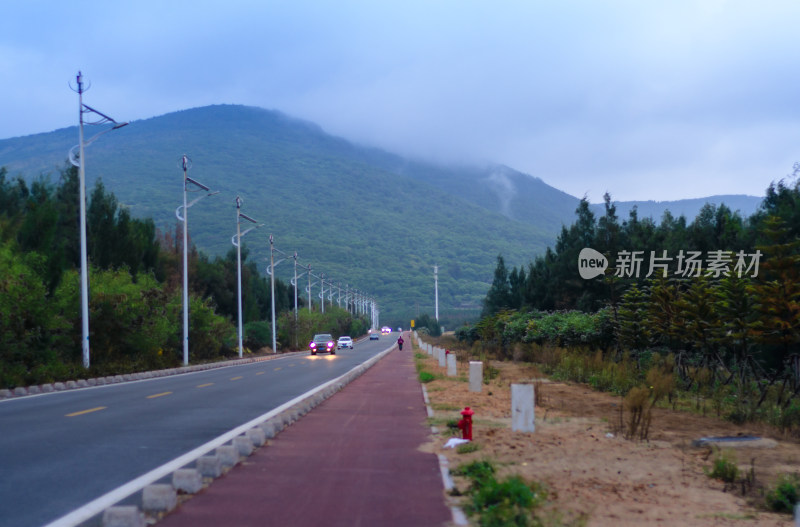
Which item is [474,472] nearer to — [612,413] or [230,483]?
[230,483]

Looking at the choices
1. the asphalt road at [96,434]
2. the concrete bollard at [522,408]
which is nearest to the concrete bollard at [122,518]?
the asphalt road at [96,434]

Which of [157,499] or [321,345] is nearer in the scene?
[157,499]

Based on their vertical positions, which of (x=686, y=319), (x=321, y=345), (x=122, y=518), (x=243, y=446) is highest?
(x=686, y=319)

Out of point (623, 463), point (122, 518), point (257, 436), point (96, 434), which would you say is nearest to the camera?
point (122, 518)

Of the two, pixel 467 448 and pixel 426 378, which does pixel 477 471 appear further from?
pixel 426 378

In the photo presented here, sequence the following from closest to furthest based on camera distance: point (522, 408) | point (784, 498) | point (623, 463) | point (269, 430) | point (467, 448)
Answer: point (784, 498)
point (623, 463)
point (467, 448)
point (269, 430)
point (522, 408)

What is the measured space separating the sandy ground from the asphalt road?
14.1 ft

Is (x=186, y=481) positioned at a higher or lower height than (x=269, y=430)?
higher

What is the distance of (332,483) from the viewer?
938 cm

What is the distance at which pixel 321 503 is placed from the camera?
8289 mm

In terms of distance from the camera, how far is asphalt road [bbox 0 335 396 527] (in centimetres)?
887

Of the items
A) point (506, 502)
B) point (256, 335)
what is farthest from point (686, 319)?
point (256, 335)

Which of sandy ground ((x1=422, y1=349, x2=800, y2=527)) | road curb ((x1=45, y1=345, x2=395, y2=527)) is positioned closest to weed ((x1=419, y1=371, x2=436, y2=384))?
sandy ground ((x1=422, y1=349, x2=800, y2=527))

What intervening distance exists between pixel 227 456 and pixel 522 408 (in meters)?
5.46
